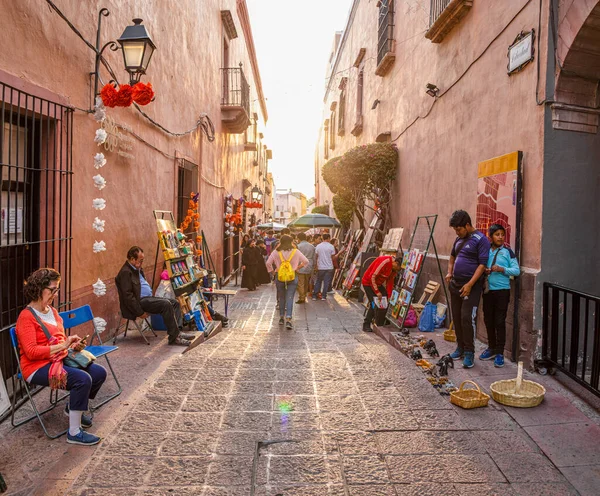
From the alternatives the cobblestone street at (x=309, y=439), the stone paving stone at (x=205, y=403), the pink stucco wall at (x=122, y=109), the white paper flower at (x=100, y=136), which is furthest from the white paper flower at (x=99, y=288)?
the stone paving stone at (x=205, y=403)

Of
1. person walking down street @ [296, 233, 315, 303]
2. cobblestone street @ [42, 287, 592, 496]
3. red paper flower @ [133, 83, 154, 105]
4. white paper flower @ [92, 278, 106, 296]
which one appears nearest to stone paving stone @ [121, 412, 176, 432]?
cobblestone street @ [42, 287, 592, 496]

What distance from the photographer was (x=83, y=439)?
3557mm

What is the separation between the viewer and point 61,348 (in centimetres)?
368

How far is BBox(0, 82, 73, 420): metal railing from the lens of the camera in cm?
460

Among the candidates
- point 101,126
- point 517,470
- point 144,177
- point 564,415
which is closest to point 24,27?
point 101,126

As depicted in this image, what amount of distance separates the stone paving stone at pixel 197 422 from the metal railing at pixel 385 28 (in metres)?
10.8

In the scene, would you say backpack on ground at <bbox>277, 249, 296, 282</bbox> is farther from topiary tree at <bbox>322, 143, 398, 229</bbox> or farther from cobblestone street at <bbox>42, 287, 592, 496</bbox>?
topiary tree at <bbox>322, 143, 398, 229</bbox>

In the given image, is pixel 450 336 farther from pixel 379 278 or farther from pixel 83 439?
pixel 83 439

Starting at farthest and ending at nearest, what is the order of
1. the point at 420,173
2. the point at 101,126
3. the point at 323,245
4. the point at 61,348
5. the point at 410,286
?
the point at 323,245
the point at 420,173
the point at 410,286
the point at 101,126
the point at 61,348

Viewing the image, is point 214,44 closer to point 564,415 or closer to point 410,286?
point 410,286

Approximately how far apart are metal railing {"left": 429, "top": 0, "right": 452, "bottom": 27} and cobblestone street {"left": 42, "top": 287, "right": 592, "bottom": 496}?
19.4ft

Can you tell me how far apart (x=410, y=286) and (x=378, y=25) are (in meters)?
9.40

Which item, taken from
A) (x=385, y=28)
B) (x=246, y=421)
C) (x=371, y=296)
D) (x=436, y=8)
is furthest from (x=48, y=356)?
(x=385, y=28)

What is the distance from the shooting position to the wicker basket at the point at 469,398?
13.9 ft
